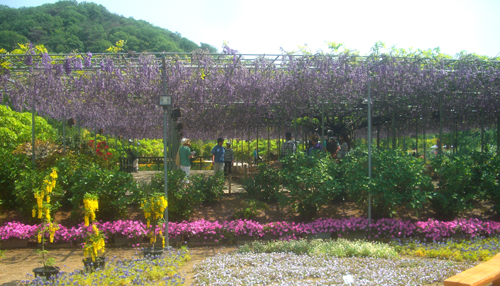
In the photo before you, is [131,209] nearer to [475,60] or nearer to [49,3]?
[475,60]

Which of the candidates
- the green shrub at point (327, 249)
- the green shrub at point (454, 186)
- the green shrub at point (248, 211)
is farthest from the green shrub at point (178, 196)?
the green shrub at point (454, 186)

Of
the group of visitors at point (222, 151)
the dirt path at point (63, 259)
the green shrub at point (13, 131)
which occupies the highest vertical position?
the green shrub at point (13, 131)

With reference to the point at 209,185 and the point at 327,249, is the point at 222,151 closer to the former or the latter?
the point at 209,185

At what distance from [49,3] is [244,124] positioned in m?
30.1

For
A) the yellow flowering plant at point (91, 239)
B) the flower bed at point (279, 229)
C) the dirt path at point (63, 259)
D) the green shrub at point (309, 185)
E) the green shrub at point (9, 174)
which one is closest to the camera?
the yellow flowering plant at point (91, 239)

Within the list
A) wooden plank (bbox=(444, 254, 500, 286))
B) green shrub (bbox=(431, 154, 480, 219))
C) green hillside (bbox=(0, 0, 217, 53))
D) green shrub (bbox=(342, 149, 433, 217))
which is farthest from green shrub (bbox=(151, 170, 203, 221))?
green hillside (bbox=(0, 0, 217, 53))

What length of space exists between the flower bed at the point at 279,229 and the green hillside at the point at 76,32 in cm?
1093

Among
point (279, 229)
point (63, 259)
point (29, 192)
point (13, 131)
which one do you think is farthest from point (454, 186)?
point (13, 131)

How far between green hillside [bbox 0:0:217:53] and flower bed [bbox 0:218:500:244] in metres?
10.9

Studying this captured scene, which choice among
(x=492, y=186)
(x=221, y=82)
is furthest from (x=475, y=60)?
(x=221, y=82)

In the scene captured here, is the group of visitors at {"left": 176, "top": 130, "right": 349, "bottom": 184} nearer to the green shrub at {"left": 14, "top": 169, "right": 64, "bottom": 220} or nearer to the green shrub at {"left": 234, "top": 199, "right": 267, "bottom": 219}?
the green shrub at {"left": 234, "top": 199, "right": 267, "bottom": 219}

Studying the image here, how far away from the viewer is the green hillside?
61.8 feet

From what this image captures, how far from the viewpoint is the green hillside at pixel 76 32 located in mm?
18828

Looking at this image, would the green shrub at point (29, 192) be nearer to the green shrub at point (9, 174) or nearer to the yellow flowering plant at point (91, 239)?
the green shrub at point (9, 174)
